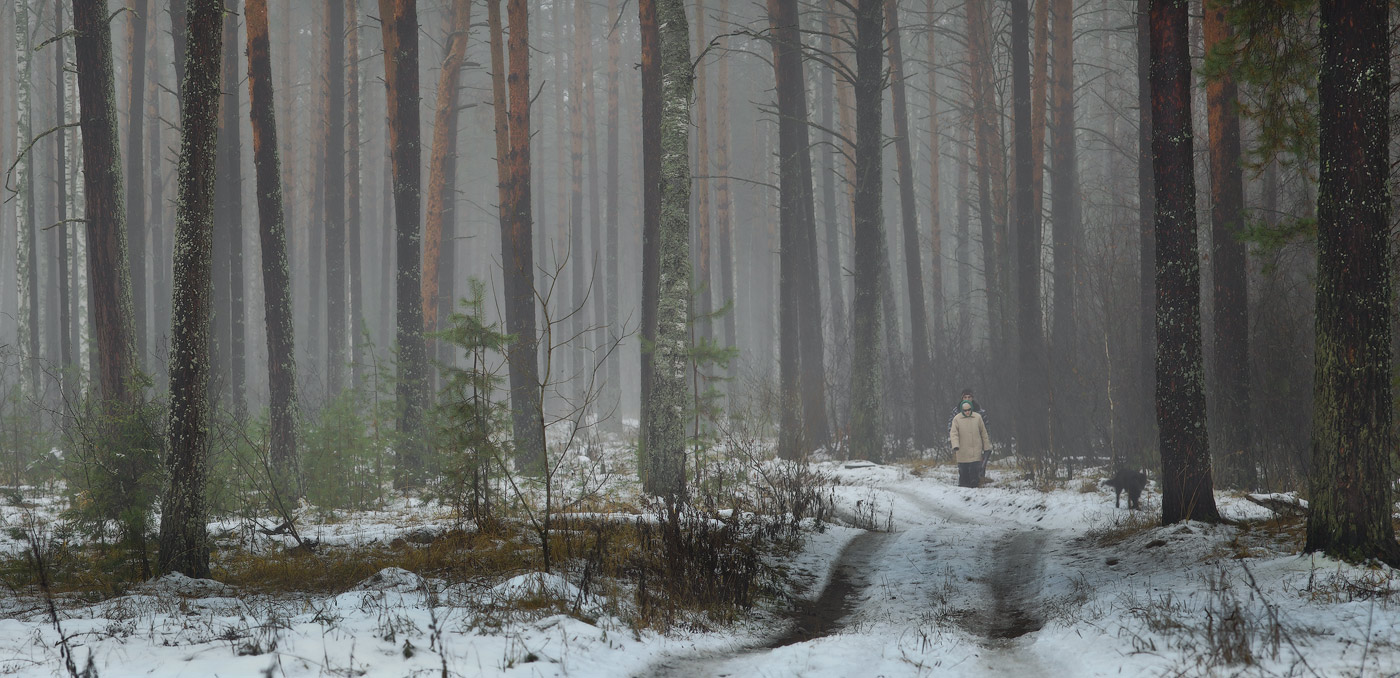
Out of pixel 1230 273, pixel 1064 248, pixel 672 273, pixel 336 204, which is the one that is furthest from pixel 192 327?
pixel 1064 248

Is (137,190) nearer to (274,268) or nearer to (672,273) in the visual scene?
(274,268)

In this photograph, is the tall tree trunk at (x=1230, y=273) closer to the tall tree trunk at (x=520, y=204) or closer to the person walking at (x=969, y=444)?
the person walking at (x=969, y=444)

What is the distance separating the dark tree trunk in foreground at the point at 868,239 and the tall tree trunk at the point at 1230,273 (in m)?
5.66

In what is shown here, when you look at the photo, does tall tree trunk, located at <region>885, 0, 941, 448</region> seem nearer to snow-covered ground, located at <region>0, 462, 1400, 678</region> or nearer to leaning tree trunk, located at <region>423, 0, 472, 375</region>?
leaning tree trunk, located at <region>423, 0, 472, 375</region>

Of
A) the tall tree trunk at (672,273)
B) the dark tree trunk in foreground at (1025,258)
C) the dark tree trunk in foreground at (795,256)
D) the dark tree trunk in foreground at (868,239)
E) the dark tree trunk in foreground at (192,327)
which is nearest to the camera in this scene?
the dark tree trunk in foreground at (192,327)

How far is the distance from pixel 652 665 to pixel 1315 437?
178 inches

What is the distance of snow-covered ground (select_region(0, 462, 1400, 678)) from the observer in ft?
12.4

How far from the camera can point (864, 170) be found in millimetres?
14836

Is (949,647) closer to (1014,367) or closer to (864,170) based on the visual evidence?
(864,170)

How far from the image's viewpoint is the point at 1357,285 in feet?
16.6

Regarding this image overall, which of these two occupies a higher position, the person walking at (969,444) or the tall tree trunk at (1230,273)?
the tall tree trunk at (1230,273)

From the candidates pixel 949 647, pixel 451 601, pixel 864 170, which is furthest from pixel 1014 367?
pixel 451 601

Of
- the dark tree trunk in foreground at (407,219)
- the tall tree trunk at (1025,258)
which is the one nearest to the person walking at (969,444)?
the tall tree trunk at (1025,258)

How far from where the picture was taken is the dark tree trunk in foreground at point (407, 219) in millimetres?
12383
